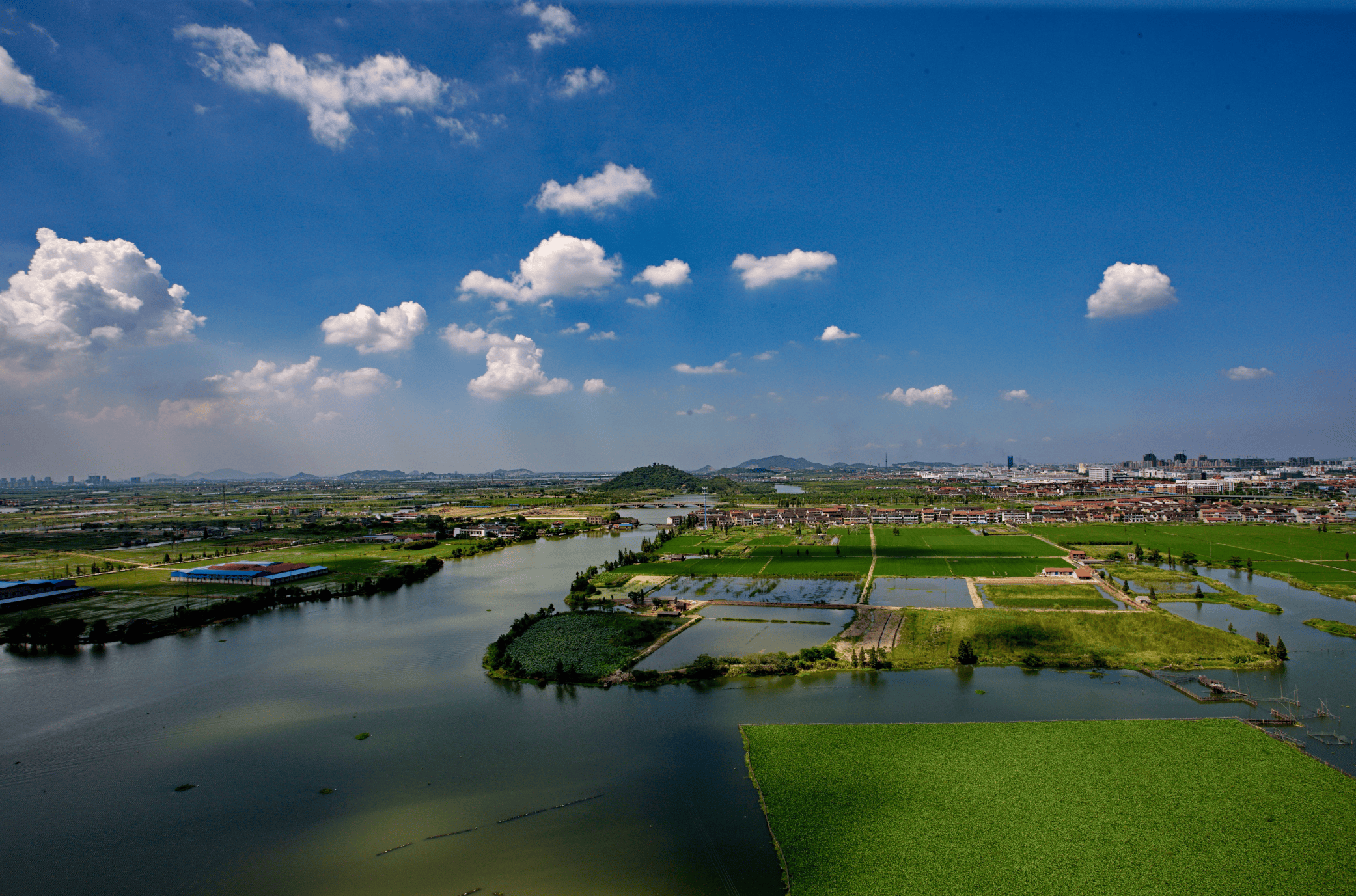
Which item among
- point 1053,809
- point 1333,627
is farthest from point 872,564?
point 1053,809

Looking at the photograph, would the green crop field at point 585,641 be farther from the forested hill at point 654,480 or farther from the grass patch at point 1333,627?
the forested hill at point 654,480

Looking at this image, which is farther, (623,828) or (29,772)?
(29,772)

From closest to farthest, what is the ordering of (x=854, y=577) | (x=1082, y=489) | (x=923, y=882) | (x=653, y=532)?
(x=923, y=882) → (x=854, y=577) → (x=653, y=532) → (x=1082, y=489)

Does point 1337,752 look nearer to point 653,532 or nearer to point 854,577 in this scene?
point 854,577

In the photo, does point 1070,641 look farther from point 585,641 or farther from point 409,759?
point 409,759

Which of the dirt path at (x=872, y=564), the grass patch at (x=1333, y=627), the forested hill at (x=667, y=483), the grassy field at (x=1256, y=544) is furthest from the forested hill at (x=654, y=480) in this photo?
the grass patch at (x=1333, y=627)

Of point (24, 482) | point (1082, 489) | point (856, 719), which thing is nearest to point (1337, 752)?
point (856, 719)

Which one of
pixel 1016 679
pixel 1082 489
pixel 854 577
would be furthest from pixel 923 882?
pixel 1082 489

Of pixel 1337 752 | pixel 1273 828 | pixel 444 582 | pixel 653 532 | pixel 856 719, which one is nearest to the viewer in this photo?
pixel 1273 828
